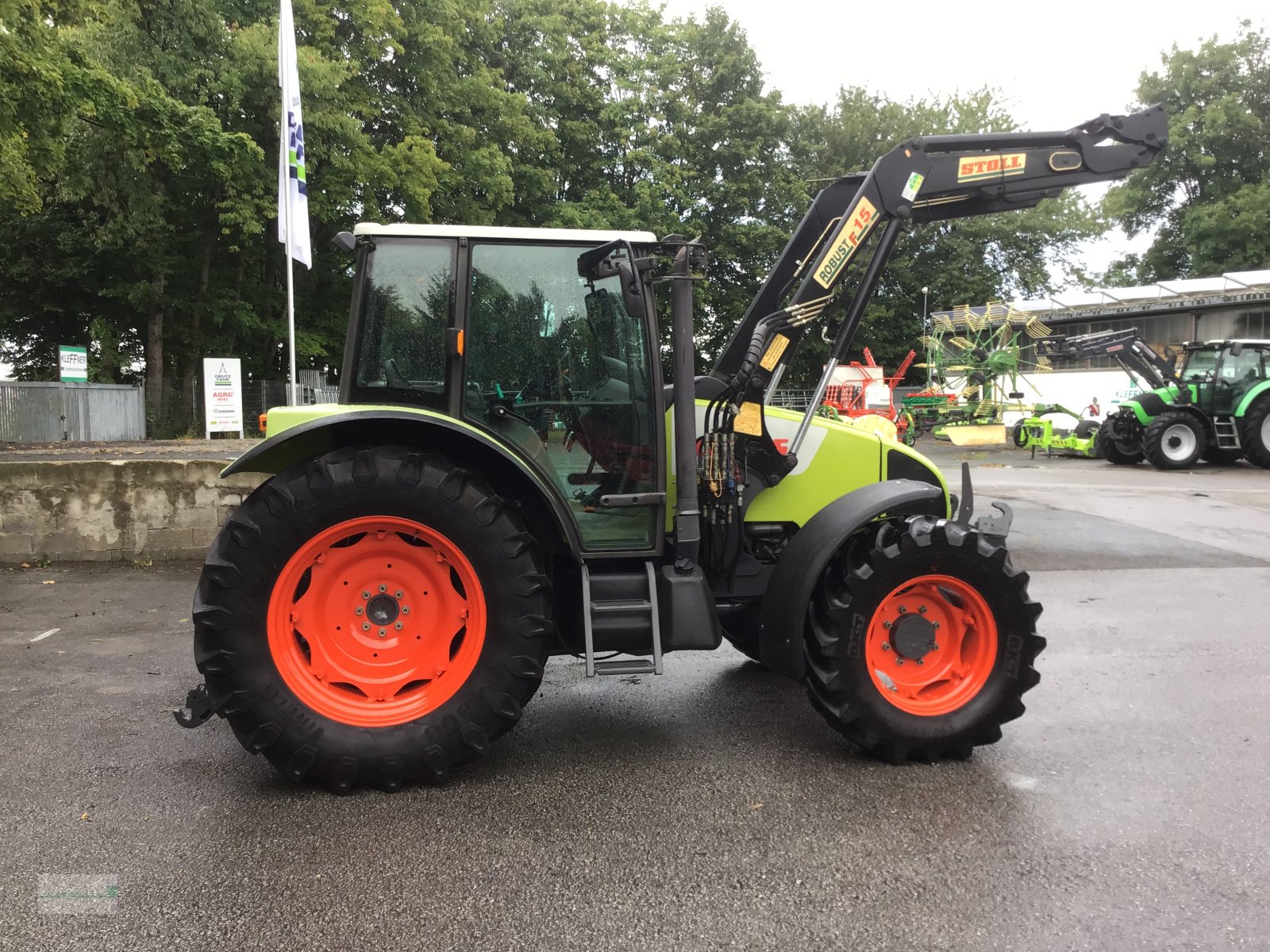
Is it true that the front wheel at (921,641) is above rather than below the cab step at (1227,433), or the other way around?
below

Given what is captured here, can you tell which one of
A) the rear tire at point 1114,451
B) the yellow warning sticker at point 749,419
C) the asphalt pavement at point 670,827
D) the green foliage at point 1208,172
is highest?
the green foliage at point 1208,172

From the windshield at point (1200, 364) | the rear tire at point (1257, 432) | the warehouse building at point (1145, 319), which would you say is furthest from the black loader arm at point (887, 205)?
the warehouse building at point (1145, 319)

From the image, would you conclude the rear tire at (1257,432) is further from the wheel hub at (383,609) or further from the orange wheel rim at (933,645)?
the wheel hub at (383,609)

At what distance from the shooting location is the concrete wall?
716 centimetres

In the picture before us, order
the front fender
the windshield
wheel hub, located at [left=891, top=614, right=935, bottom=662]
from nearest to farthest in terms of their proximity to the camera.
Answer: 1. the front fender
2. wheel hub, located at [left=891, top=614, right=935, bottom=662]
3. the windshield

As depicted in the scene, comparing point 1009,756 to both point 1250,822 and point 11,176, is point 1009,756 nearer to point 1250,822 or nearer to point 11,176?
point 1250,822

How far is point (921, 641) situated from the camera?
3.59 metres

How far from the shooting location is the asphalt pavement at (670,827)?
240cm

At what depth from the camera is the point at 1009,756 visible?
11.8 feet

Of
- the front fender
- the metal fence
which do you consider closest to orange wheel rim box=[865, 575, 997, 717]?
the front fender

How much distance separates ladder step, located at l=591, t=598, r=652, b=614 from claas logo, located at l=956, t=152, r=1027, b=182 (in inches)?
98.0

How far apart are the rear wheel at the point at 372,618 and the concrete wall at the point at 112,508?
4.61 metres

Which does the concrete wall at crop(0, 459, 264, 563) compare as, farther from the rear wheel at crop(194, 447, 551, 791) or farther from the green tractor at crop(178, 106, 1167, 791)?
the rear wheel at crop(194, 447, 551, 791)

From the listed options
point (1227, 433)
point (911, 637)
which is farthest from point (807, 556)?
point (1227, 433)
